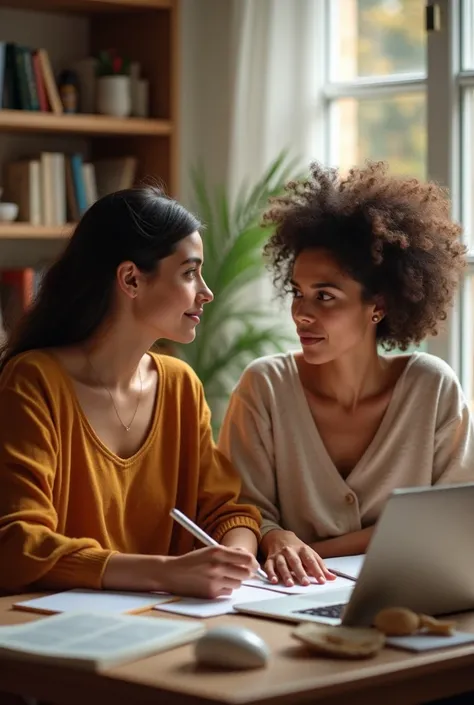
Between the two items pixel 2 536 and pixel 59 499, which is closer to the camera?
pixel 2 536

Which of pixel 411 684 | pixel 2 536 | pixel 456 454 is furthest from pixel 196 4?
pixel 411 684

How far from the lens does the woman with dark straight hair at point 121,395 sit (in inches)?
85.9

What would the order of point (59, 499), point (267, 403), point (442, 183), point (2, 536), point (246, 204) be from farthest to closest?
point (246, 204) → point (442, 183) → point (267, 403) → point (59, 499) → point (2, 536)

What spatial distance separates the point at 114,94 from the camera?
4105mm

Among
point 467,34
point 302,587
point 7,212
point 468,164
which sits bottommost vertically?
point 302,587

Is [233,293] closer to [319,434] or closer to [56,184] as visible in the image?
[56,184]

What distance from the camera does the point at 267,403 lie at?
8.45 ft

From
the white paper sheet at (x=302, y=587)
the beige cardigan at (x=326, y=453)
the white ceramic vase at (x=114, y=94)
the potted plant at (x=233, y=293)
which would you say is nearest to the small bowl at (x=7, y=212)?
the white ceramic vase at (x=114, y=94)

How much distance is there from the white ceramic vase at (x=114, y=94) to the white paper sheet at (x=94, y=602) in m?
2.42

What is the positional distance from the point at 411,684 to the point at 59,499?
0.79m

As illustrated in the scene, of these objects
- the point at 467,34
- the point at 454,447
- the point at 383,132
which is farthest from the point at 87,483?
the point at 383,132

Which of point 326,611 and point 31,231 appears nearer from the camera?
point 326,611

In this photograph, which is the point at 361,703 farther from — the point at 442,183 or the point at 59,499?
the point at 442,183

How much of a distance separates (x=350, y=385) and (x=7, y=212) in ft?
5.55
